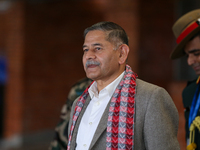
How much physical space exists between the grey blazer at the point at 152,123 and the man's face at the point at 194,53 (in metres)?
0.81

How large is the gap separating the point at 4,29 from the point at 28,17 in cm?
59

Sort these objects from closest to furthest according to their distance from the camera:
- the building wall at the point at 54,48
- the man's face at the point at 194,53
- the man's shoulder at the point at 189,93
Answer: the man's face at the point at 194,53 → the man's shoulder at the point at 189,93 → the building wall at the point at 54,48

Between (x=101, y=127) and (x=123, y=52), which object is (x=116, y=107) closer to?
(x=101, y=127)

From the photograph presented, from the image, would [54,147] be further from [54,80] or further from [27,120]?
[54,80]

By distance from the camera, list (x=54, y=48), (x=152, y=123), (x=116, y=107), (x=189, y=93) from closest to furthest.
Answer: (x=152, y=123)
(x=116, y=107)
(x=189, y=93)
(x=54, y=48)

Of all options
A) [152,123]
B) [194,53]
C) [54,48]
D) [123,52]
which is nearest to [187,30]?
[194,53]

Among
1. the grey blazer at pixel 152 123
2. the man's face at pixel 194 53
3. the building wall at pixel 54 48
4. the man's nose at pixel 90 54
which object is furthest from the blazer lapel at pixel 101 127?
the building wall at pixel 54 48

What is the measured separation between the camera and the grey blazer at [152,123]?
134cm

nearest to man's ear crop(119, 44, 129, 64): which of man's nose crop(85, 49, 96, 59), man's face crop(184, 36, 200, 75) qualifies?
man's nose crop(85, 49, 96, 59)

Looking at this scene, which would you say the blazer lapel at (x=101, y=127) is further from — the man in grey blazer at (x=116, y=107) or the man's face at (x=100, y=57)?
the man's face at (x=100, y=57)

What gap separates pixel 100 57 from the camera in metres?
1.52

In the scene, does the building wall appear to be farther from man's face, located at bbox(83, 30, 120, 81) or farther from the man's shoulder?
man's face, located at bbox(83, 30, 120, 81)

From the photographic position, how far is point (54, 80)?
6562 mm

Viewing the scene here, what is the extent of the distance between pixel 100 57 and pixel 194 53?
0.98 metres
